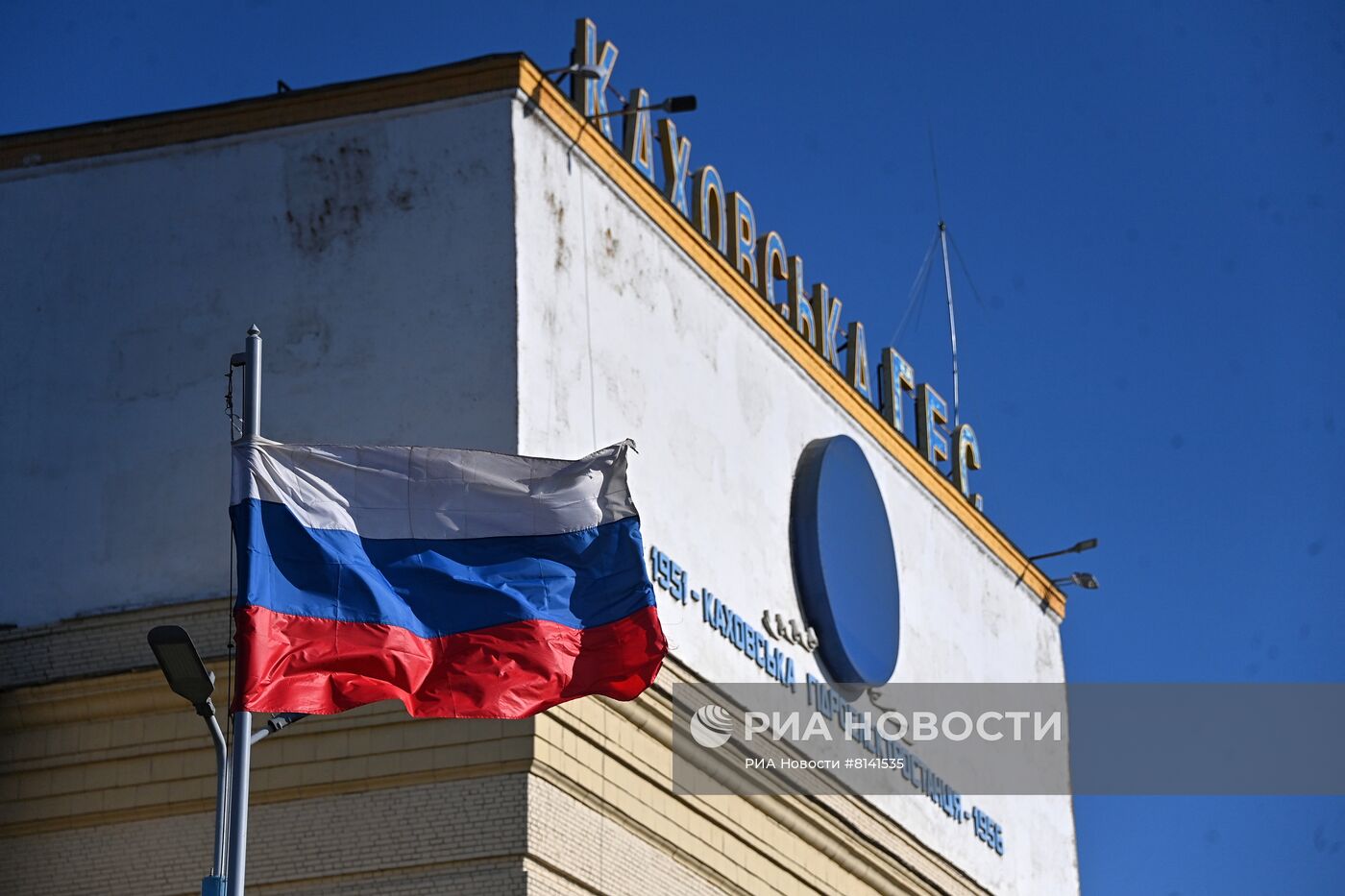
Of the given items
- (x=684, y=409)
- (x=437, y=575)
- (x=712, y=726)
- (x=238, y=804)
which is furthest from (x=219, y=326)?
(x=238, y=804)

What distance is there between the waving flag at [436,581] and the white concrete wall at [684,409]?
13.6ft

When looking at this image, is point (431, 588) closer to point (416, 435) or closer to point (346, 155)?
point (416, 435)

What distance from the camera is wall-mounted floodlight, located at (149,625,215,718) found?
14727 mm

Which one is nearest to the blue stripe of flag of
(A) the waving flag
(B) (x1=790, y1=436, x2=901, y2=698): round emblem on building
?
(A) the waving flag

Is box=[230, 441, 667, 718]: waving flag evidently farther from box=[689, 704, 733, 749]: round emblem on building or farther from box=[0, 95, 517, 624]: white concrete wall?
box=[689, 704, 733, 749]: round emblem on building

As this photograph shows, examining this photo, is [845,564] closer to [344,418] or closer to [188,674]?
[344,418]

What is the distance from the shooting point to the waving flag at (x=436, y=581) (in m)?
15.8

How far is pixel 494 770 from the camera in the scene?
20.5 meters

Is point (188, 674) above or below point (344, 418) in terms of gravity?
below

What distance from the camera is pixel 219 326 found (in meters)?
22.7

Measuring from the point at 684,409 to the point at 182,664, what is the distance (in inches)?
419

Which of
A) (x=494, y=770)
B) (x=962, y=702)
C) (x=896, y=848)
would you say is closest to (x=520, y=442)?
(x=494, y=770)

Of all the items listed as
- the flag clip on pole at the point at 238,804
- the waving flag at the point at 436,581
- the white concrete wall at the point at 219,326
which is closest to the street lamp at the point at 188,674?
the flag clip on pole at the point at 238,804

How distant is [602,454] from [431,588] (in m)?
1.84
